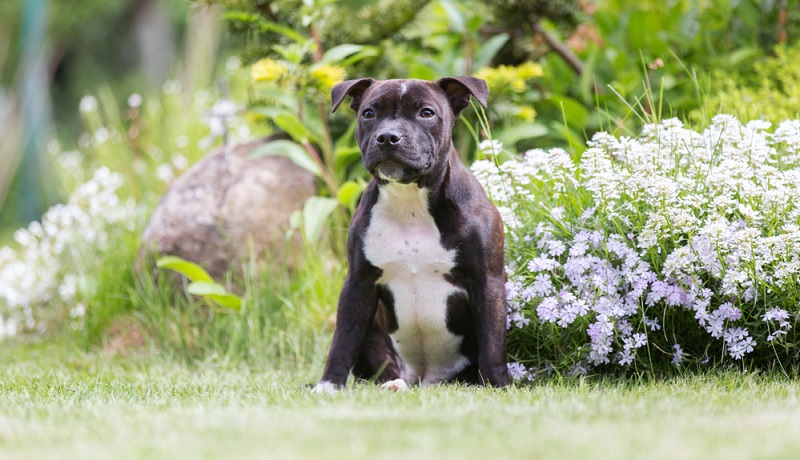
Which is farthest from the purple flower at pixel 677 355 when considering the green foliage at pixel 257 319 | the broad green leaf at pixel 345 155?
the broad green leaf at pixel 345 155

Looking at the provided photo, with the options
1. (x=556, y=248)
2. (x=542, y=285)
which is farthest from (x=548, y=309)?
(x=556, y=248)

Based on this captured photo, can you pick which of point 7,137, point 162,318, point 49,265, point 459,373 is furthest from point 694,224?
point 7,137

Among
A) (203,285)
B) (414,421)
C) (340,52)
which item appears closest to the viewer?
(414,421)

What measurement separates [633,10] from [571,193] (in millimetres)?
2971

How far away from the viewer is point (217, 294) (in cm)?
505

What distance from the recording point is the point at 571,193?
4258 millimetres

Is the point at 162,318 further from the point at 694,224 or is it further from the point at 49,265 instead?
the point at 694,224

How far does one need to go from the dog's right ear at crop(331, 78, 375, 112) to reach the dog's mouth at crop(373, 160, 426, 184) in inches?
14.1

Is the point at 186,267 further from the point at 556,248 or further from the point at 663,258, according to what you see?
the point at 663,258

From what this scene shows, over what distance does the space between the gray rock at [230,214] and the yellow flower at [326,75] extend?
70 cm

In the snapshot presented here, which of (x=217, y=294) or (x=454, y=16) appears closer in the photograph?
(x=217, y=294)

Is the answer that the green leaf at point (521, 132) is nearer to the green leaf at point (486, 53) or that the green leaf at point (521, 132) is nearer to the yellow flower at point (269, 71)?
the green leaf at point (486, 53)

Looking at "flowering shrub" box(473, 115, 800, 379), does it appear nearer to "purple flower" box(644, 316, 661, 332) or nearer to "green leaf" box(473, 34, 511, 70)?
"purple flower" box(644, 316, 661, 332)

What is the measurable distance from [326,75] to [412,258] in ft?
6.59
